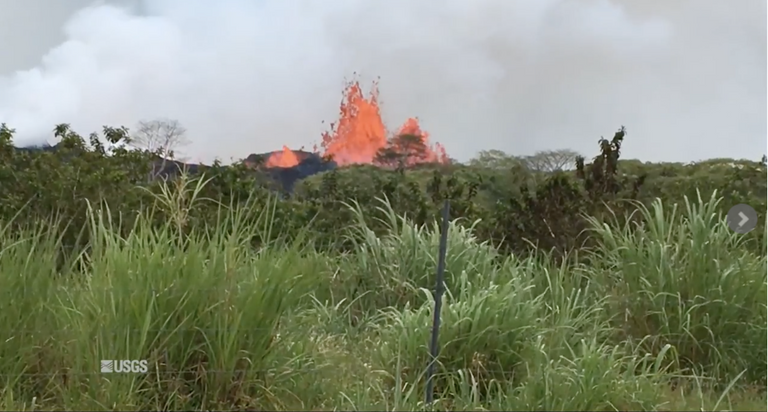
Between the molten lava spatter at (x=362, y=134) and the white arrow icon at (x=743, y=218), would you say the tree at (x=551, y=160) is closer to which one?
the molten lava spatter at (x=362, y=134)

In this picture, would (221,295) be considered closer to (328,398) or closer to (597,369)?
(328,398)

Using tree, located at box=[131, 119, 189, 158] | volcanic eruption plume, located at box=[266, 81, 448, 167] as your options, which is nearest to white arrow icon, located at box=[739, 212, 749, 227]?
volcanic eruption plume, located at box=[266, 81, 448, 167]

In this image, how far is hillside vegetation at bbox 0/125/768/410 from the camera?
236 cm

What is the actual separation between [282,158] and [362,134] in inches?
14.2

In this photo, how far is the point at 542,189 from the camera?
330 cm

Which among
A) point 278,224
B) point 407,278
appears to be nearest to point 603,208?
point 407,278

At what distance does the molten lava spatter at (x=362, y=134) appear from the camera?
3091 millimetres

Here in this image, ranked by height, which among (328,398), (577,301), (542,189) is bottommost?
(328,398)

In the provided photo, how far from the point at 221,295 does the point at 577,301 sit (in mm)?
1420

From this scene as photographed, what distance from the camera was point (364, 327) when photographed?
284cm

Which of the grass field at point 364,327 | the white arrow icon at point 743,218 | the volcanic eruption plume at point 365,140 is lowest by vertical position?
the grass field at point 364,327

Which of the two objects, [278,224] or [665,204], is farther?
[665,204]

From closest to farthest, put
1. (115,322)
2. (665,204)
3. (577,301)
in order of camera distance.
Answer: (115,322), (577,301), (665,204)

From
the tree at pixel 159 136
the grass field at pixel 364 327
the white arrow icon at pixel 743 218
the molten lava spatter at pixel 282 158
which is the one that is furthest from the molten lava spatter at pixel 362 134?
the white arrow icon at pixel 743 218
